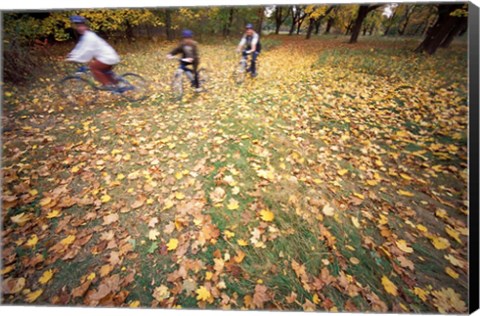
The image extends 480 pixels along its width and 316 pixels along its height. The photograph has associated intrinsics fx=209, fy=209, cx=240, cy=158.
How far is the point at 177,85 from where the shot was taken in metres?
4.68

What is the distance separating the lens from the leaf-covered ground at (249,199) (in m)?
1.83

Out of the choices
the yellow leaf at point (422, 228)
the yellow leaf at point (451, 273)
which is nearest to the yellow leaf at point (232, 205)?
the yellow leaf at point (422, 228)

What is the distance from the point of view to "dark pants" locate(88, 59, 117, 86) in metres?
3.84

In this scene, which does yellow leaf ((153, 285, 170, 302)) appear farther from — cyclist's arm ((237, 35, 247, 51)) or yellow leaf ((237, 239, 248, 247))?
cyclist's arm ((237, 35, 247, 51))

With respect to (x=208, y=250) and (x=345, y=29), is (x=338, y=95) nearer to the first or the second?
(x=345, y=29)

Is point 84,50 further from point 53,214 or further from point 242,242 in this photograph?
point 242,242

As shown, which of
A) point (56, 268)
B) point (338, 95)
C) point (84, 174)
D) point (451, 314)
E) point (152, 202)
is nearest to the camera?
point (451, 314)

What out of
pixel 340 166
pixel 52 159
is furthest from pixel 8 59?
pixel 340 166

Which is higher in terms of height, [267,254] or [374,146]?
[374,146]

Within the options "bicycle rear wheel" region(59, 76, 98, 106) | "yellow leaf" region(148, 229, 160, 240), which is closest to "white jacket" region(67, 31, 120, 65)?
"bicycle rear wheel" region(59, 76, 98, 106)

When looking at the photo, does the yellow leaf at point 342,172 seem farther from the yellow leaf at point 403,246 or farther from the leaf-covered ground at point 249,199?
the yellow leaf at point 403,246

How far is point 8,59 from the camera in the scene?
A: 4.08m

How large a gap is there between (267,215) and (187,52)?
136 inches

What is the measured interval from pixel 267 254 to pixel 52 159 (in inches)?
129
